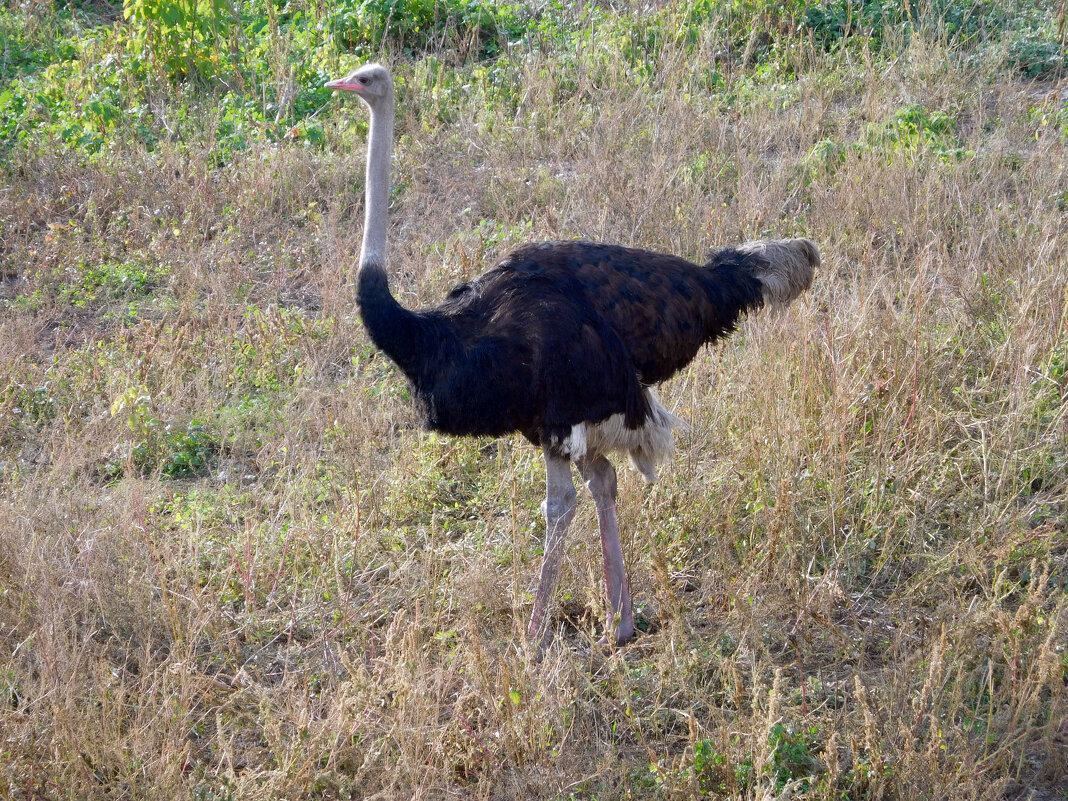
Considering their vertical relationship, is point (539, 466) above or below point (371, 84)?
below

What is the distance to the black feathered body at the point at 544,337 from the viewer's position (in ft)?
11.3

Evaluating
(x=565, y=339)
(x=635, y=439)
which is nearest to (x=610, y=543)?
(x=635, y=439)

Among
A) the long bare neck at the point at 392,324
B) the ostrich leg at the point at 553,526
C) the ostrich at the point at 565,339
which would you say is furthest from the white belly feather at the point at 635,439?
the long bare neck at the point at 392,324

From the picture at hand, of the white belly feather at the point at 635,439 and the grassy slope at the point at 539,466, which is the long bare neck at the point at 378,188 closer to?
the white belly feather at the point at 635,439

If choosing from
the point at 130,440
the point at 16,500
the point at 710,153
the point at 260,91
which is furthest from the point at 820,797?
the point at 260,91

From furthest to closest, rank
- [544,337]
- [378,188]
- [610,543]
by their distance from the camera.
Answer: [610,543] → [378,188] → [544,337]

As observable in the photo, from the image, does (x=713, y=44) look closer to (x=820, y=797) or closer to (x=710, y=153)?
(x=710, y=153)

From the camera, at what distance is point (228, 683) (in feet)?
11.6

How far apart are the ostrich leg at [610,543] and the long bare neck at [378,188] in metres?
0.94

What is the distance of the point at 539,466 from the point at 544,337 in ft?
3.78

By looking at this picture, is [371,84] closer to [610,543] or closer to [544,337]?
[544,337]

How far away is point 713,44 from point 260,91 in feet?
9.77

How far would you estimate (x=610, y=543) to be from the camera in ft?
12.6

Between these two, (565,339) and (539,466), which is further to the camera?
(539,466)
